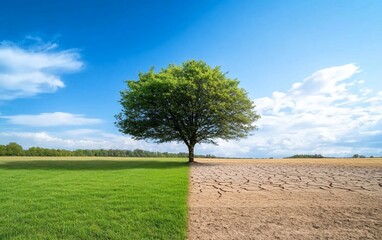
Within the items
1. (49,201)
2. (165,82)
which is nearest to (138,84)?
(165,82)

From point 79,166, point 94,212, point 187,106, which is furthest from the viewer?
point 187,106

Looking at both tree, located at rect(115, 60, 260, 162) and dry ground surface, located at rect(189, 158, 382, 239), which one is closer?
dry ground surface, located at rect(189, 158, 382, 239)

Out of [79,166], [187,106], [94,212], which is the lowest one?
[94,212]

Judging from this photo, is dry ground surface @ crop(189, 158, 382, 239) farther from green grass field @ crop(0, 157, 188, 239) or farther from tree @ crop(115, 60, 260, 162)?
tree @ crop(115, 60, 260, 162)

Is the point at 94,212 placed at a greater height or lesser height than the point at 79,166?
lesser

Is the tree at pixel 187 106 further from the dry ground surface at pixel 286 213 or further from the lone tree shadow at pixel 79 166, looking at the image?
the dry ground surface at pixel 286 213

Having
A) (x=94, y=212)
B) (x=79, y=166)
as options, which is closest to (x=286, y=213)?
(x=94, y=212)

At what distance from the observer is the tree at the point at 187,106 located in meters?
23.8

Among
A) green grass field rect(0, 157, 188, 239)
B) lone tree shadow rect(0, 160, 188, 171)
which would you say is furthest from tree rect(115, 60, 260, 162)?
green grass field rect(0, 157, 188, 239)

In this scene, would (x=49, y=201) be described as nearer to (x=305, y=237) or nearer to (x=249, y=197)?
(x=249, y=197)

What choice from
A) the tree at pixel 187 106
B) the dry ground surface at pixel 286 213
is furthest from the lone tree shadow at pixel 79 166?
the dry ground surface at pixel 286 213

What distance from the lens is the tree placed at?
23.8 m

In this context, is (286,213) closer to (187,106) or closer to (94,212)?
(94,212)

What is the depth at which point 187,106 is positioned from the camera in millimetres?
24609
